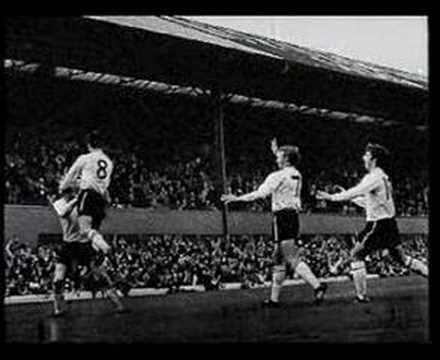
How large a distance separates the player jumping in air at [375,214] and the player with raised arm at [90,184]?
1753mm

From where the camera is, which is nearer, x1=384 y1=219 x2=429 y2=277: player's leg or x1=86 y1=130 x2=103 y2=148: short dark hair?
x1=86 y1=130 x2=103 y2=148: short dark hair

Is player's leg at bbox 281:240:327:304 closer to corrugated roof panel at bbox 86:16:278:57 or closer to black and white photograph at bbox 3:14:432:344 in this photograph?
black and white photograph at bbox 3:14:432:344

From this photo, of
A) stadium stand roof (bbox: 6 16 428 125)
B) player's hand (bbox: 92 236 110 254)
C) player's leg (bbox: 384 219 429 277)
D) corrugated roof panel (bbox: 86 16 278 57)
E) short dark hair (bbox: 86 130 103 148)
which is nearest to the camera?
player's hand (bbox: 92 236 110 254)

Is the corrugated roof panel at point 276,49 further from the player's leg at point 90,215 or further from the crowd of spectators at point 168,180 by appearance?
the player's leg at point 90,215

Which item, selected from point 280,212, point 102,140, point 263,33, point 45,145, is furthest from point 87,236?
point 45,145

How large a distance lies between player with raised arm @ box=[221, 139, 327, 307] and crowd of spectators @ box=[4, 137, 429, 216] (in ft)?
0.80

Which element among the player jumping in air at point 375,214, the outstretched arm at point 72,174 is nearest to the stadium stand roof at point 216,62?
the player jumping in air at point 375,214

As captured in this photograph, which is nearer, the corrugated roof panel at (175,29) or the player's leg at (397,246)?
the player's leg at (397,246)

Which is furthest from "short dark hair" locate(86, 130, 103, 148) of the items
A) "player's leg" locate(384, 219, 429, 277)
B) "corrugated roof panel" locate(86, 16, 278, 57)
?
"player's leg" locate(384, 219, 429, 277)

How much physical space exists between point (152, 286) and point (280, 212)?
1612 millimetres

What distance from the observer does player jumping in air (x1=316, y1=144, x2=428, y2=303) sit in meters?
7.66

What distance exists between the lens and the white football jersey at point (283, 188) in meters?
7.52

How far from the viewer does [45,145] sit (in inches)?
388

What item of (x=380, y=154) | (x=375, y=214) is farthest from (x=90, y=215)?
(x=380, y=154)
